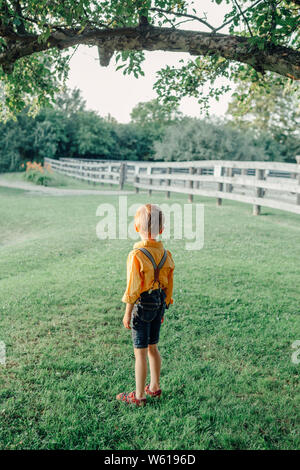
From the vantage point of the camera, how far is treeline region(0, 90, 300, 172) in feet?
93.4

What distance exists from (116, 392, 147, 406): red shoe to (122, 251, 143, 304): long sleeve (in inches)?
28.2

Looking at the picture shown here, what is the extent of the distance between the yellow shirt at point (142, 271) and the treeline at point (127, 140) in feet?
83.1

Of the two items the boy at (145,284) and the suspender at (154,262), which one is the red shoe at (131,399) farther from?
the suspender at (154,262)

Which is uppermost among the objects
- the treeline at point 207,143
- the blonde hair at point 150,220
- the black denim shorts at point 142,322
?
the treeline at point 207,143

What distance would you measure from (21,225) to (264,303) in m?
7.65

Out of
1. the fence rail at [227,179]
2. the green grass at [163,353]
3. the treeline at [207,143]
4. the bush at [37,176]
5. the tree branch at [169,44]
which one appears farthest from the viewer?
the treeline at [207,143]

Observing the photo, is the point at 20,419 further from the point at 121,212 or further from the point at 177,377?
the point at 121,212

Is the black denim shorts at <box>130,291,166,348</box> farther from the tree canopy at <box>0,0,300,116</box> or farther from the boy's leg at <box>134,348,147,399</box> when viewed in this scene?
the tree canopy at <box>0,0,300,116</box>

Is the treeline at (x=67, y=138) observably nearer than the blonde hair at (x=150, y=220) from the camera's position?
No

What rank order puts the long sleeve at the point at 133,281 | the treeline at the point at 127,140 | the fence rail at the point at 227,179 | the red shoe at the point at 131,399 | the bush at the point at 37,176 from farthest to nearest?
1. the treeline at the point at 127,140
2. the bush at the point at 37,176
3. the fence rail at the point at 227,179
4. the red shoe at the point at 131,399
5. the long sleeve at the point at 133,281

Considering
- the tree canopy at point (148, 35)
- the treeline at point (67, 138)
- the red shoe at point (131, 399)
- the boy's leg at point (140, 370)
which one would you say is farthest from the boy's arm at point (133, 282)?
the treeline at point (67, 138)

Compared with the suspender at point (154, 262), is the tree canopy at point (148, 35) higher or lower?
higher

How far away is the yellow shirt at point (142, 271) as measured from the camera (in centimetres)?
269

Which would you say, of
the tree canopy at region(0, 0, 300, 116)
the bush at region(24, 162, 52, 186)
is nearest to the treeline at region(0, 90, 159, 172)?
the bush at region(24, 162, 52, 186)
